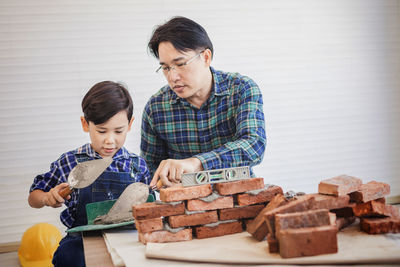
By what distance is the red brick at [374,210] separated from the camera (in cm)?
137

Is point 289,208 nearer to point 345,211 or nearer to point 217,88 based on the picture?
point 345,211

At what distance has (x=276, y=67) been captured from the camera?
16.2ft

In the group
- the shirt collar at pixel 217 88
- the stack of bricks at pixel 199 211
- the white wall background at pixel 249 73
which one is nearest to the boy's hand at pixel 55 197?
the stack of bricks at pixel 199 211

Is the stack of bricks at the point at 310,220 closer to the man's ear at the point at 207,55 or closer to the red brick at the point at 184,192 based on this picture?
the red brick at the point at 184,192

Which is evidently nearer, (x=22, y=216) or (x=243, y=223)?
(x=243, y=223)

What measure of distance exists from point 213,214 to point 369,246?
54 centimetres

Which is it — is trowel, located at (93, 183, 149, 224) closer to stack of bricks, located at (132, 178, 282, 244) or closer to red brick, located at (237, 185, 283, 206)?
stack of bricks, located at (132, 178, 282, 244)

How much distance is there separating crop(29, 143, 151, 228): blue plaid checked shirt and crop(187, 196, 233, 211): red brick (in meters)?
0.95

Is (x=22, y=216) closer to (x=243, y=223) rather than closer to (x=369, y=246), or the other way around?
(x=243, y=223)

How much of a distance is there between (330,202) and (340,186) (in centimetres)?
7

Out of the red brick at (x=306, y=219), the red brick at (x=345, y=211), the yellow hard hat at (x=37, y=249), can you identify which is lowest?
the yellow hard hat at (x=37, y=249)

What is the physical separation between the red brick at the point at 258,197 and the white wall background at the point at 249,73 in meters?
3.15

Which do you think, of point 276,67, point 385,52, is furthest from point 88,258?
point 385,52

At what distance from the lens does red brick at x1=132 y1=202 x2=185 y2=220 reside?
1.46 m
